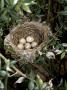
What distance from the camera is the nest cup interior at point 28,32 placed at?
1480 mm

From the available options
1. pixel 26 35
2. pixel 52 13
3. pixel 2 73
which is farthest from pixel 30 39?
pixel 2 73

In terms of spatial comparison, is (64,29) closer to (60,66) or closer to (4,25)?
(60,66)

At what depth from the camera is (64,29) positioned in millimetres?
1414

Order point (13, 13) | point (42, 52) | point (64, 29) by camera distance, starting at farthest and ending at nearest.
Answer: point (64, 29) < point (42, 52) < point (13, 13)

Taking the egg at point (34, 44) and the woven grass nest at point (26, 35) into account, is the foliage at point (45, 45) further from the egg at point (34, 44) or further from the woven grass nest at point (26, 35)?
the egg at point (34, 44)

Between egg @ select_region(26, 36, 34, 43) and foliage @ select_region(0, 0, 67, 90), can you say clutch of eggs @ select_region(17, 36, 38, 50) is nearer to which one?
egg @ select_region(26, 36, 34, 43)

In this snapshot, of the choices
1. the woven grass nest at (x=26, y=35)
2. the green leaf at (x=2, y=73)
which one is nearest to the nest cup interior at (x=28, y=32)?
the woven grass nest at (x=26, y=35)

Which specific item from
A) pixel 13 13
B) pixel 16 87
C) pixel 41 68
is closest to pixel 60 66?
pixel 41 68

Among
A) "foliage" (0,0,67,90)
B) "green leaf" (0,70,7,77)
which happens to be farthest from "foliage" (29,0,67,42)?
"green leaf" (0,70,7,77)

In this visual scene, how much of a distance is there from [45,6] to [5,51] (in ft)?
1.05

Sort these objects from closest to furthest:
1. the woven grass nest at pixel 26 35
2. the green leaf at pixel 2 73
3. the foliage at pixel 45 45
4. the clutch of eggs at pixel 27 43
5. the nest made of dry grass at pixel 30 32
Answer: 1. the green leaf at pixel 2 73
2. the foliage at pixel 45 45
3. the woven grass nest at pixel 26 35
4. the nest made of dry grass at pixel 30 32
5. the clutch of eggs at pixel 27 43

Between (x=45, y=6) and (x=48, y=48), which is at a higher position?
(x=45, y=6)

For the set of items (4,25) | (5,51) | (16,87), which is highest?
(4,25)

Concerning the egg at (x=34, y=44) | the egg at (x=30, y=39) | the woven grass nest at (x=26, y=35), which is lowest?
the egg at (x=34, y=44)
